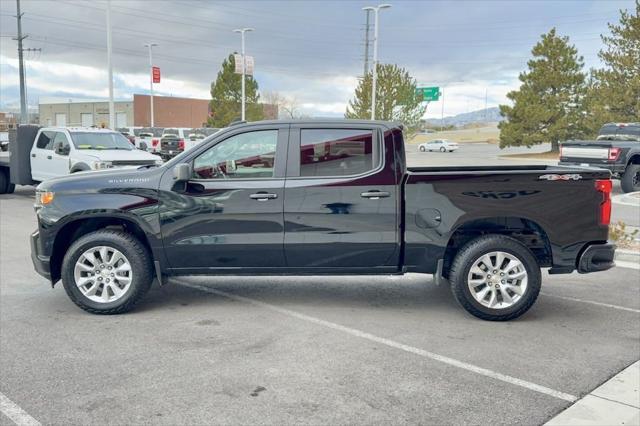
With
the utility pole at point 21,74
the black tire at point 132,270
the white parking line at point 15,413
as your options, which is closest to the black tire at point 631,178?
the black tire at point 132,270

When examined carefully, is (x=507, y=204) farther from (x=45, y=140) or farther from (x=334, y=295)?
(x=45, y=140)

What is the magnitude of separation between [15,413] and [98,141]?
1221 centimetres

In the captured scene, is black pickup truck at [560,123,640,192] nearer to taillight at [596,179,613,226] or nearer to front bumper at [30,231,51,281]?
taillight at [596,179,613,226]

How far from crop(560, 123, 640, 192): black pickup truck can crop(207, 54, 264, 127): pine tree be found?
38.2 metres

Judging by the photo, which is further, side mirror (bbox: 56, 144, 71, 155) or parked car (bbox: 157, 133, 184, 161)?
parked car (bbox: 157, 133, 184, 161)

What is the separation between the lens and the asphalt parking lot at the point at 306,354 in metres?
3.84

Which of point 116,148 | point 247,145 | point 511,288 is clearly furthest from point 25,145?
point 511,288

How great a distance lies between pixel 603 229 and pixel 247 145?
139 inches

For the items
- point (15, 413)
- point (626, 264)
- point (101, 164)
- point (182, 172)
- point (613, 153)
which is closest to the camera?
point (15, 413)

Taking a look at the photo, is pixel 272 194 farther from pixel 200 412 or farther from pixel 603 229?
pixel 603 229

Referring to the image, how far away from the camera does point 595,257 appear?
5656 millimetres

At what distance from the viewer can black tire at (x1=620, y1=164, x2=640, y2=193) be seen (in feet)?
57.2

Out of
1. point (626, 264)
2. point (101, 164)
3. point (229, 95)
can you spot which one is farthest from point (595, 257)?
point (229, 95)

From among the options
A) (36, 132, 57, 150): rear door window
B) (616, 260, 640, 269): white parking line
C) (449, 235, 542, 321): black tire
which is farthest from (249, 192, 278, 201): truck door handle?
(36, 132, 57, 150): rear door window
